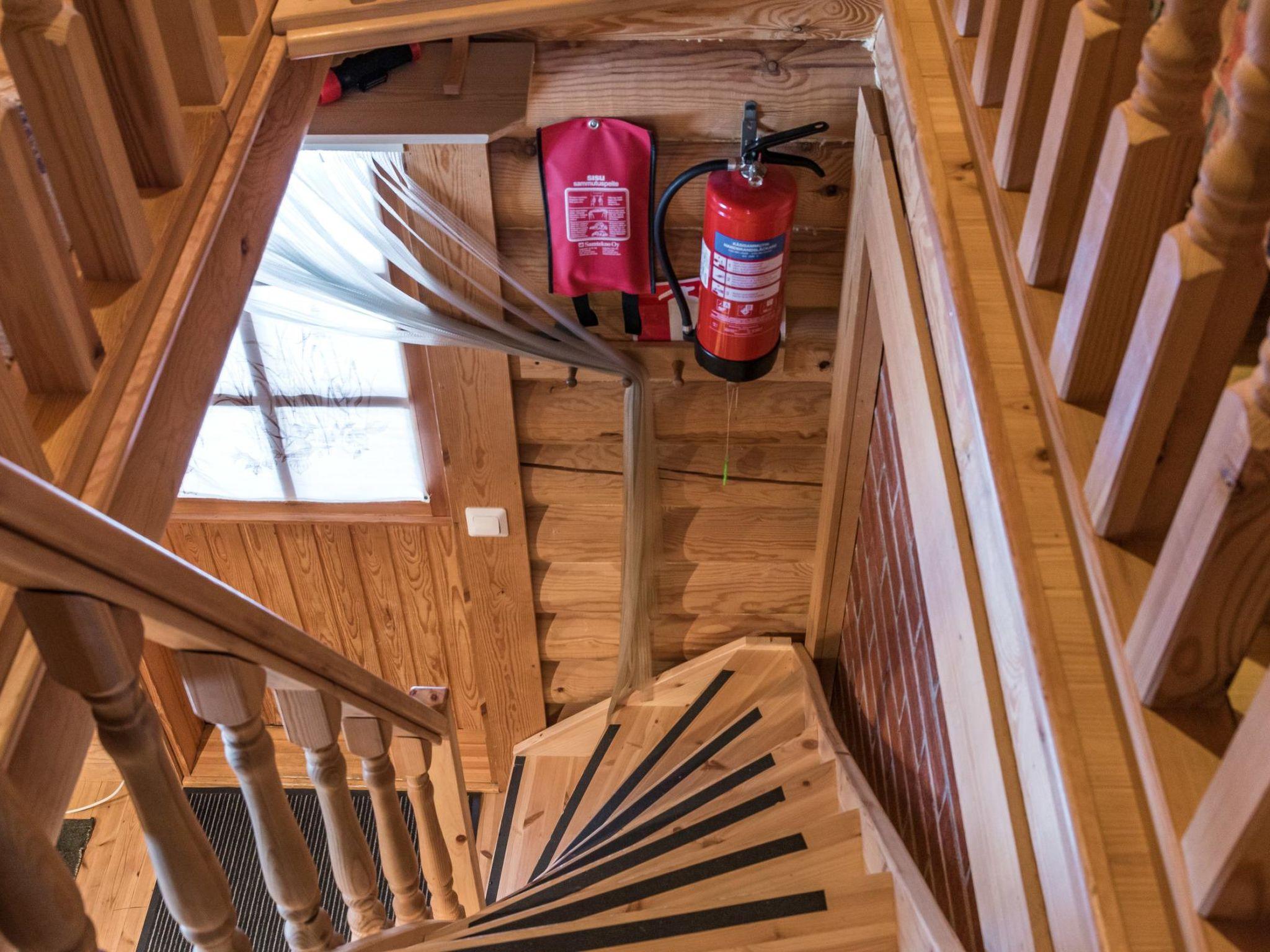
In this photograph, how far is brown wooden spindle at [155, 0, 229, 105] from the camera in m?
1.40

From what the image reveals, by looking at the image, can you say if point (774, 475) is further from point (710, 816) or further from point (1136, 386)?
point (1136, 386)

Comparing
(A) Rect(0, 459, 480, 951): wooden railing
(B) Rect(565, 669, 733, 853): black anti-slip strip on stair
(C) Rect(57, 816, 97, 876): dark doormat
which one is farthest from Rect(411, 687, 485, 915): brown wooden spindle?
(C) Rect(57, 816, 97, 876): dark doormat

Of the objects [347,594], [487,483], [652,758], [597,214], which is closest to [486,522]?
[487,483]

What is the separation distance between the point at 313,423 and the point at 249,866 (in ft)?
5.74

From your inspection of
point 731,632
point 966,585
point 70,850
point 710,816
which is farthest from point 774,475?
point 70,850

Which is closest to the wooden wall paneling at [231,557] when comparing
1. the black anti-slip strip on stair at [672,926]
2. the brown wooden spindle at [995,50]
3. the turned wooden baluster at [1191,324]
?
the black anti-slip strip on stair at [672,926]

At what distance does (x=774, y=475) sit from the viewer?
10.4 ft

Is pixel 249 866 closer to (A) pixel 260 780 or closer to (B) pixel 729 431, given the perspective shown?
(B) pixel 729 431

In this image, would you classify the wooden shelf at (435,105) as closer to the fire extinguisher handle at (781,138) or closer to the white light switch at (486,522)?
the fire extinguisher handle at (781,138)

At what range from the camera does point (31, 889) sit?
77 centimetres

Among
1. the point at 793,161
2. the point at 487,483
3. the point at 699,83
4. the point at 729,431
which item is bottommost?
the point at 487,483

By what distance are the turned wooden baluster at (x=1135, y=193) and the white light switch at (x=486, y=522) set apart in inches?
89.7

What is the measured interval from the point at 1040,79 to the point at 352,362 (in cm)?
232

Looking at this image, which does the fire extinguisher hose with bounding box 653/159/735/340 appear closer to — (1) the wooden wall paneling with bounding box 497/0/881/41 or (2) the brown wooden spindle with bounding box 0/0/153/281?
(1) the wooden wall paneling with bounding box 497/0/881/41
